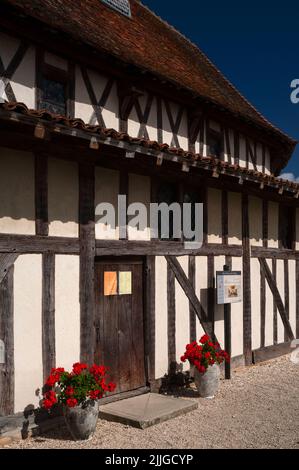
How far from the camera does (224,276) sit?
811 centimetres

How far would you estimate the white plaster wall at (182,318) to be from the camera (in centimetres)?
748

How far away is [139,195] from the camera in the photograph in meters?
6.95

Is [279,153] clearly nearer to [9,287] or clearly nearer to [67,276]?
[67,276]

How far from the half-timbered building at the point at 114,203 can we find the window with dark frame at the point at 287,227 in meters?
0.28

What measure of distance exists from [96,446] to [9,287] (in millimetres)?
1939

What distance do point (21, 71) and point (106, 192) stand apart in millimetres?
1952

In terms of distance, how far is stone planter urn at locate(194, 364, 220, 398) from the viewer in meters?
6.88

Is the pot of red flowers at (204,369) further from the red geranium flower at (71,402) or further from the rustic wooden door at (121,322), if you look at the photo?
the red geranium flower at (71,402)

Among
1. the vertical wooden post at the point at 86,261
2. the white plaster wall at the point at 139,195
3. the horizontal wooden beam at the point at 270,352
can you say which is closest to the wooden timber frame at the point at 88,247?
the vertical wooden post at the point at 86,261

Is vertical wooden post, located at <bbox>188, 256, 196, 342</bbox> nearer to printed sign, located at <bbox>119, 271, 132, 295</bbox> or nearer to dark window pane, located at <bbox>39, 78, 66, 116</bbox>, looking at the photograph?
printed sign, located at <bbox>119, 271, 132, 295</bbox>

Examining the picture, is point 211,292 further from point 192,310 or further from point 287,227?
point 287,227

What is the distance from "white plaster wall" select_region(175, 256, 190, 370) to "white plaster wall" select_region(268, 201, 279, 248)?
3.05 meters

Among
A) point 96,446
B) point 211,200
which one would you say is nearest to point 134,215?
point 211,200

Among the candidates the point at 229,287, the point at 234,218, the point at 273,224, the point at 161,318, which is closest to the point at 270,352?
the point at 229,287
